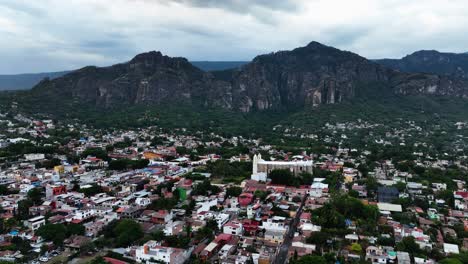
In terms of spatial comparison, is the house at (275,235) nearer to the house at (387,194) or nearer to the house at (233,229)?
the house at (233,229)

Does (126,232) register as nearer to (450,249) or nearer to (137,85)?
(450,249)

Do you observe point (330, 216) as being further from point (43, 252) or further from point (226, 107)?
point (226, 107)

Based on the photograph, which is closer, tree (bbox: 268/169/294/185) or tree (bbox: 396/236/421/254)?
tree (bbox: 396/236/421/254)

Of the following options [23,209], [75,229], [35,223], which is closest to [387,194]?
[75,229]

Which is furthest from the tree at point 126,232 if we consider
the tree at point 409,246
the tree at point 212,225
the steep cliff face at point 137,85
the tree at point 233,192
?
the steep cliff face at point 137,85

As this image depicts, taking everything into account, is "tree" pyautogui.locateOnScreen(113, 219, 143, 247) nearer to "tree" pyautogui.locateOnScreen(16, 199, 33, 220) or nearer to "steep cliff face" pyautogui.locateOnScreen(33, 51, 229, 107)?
"tree" pyautogui.locateOnScreen(16, 199, 33, 220)

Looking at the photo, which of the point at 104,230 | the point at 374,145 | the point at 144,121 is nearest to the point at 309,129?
the point at 374,145

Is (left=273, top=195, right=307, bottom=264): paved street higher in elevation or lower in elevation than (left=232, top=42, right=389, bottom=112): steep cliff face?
lower

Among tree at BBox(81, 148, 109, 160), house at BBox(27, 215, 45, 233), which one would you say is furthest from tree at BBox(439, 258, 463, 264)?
tree at BBox(81, 148, 109, 160)
